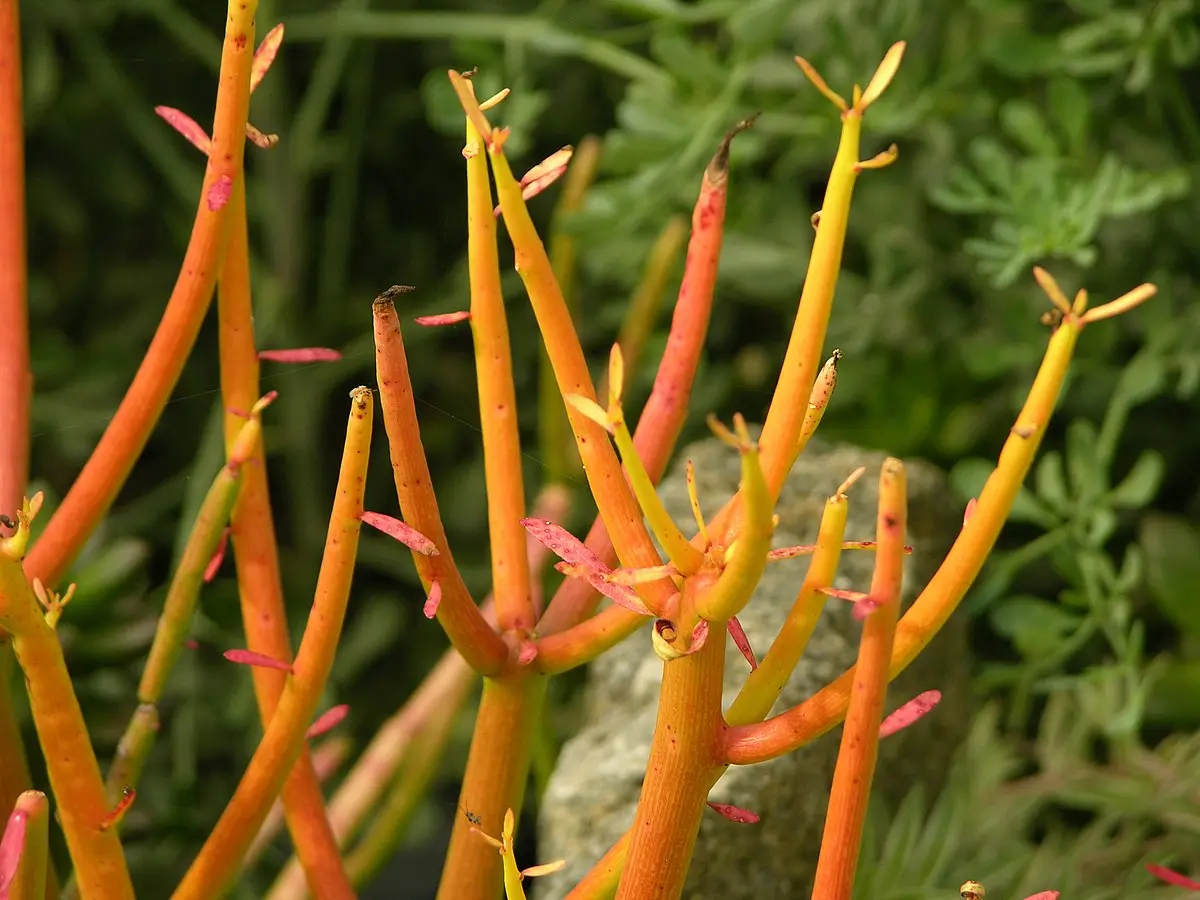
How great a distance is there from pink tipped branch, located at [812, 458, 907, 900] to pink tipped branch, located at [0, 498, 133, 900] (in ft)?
0.48

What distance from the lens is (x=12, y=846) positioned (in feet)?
0.77

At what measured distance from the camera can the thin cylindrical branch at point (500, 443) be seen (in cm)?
29

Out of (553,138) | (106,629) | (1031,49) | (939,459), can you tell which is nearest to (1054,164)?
(1031,49)

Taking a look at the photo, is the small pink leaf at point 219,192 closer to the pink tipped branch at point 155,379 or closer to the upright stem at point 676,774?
the pink tipped branch at point 155,379

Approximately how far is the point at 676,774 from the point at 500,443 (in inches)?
3.5

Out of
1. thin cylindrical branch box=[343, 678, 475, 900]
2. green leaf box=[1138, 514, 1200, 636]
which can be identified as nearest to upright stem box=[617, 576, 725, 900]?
thin cylindrical branch box=[343, 678, 475, 900]

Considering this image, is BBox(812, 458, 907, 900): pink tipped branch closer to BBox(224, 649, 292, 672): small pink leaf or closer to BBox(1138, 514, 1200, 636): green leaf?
BBox(224, 649, 292, 672): small pink leaf

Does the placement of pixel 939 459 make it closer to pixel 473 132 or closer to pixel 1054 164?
pixel 1054 164

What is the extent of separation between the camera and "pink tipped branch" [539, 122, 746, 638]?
28 centimetres

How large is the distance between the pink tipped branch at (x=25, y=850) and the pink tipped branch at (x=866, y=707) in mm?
146

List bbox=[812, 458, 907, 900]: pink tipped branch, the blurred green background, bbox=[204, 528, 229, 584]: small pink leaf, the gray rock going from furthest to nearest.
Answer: the blurred green background < the gray rock < bbox=[204, 528, 229, 584]: small pink leaf < bbox=[812, 458, 907, 900]: pink tipped branch

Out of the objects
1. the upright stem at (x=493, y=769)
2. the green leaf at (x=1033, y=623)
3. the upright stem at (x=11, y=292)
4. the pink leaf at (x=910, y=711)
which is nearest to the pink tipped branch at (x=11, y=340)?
the upright stem at (x=11, y=292)

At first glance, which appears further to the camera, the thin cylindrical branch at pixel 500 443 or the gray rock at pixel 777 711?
the gray rock at pixel 777 711

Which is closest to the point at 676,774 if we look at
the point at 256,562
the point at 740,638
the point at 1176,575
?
the point at 740,638
